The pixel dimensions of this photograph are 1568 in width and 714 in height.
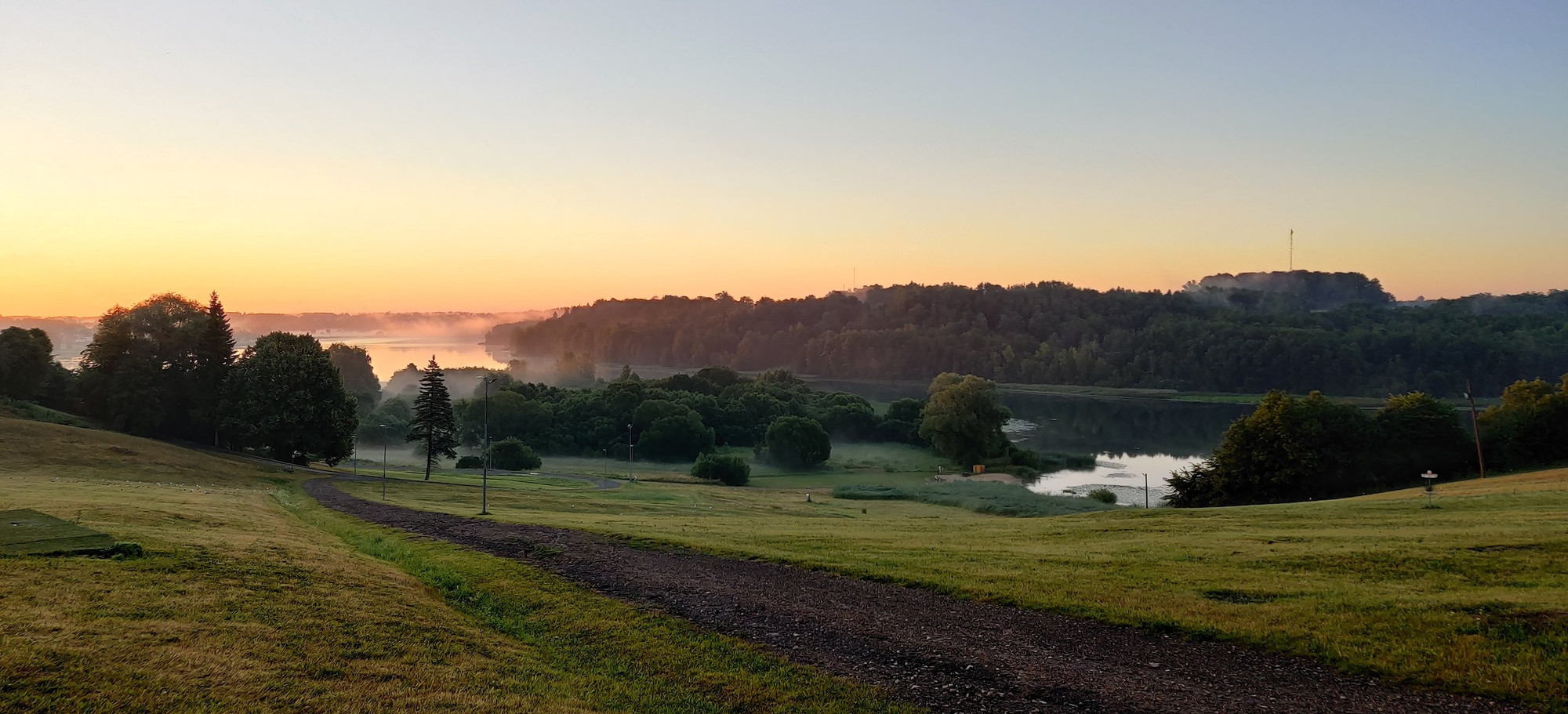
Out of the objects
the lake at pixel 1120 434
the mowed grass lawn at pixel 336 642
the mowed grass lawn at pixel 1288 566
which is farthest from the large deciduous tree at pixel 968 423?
the mowed grass lawn at pixel 336 642

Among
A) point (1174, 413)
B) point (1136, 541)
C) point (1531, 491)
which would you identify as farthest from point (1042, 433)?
point (1136, 541)

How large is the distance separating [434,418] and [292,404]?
12133 mm

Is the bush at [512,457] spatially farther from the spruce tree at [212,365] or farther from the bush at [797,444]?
the bush at [797,444]

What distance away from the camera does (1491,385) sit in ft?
557

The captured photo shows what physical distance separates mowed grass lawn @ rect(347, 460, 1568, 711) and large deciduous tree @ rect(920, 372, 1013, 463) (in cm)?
5759

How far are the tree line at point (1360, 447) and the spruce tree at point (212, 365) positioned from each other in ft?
252

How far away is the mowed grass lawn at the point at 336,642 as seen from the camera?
377 inches

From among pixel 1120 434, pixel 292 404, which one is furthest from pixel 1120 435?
pixel 292 404

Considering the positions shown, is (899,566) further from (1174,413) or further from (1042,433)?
(1174,413)

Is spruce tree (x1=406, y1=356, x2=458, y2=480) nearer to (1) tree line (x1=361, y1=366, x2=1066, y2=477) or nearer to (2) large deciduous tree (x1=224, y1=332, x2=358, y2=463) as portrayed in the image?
(2) large deciduous tree (x1=224, y1=332, x2=358, y2=463)

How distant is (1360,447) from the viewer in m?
61.7

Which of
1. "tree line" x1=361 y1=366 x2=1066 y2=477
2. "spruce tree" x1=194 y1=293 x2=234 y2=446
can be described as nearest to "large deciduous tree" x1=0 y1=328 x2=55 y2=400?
"spruce tree" x1=194 y1=293 x2=234 y2=446

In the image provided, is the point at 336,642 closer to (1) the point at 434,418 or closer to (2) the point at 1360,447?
(1) the point at 434,418

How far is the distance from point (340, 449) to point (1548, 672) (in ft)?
234
